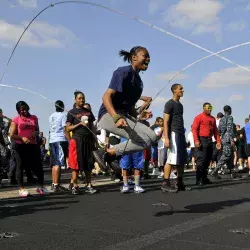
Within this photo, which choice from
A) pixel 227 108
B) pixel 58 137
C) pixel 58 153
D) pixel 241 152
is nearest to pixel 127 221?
pixel 58 153

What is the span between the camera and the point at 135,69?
4.79 metres

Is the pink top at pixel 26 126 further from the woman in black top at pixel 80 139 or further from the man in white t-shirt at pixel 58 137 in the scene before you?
the man in white t-shirt at pixel 58 137

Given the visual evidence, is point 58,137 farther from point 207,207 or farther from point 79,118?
point 207,207

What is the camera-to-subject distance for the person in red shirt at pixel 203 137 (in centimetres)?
902

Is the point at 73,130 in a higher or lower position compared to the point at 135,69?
lower

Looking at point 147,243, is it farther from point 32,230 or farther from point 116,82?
point 116,82

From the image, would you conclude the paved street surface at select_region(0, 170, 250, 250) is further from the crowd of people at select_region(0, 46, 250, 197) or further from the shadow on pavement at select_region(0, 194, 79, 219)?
the crowd of people at select_region(0, 46, 250, 197)

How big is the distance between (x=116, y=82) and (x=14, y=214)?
2.08 m

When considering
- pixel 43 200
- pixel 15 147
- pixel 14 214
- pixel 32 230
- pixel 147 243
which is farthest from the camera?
pixel 15 147

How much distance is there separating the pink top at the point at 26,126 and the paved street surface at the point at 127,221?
104 centimetres

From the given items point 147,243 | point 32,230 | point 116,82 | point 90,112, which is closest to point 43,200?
point 90,112

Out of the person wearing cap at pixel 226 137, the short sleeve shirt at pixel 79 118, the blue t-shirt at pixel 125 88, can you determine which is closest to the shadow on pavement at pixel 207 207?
the blue t-shirt at pixel 125 88

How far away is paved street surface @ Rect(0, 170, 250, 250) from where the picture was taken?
11.9 feet

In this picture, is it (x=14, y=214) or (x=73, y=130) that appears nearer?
(x=14, y=214)
